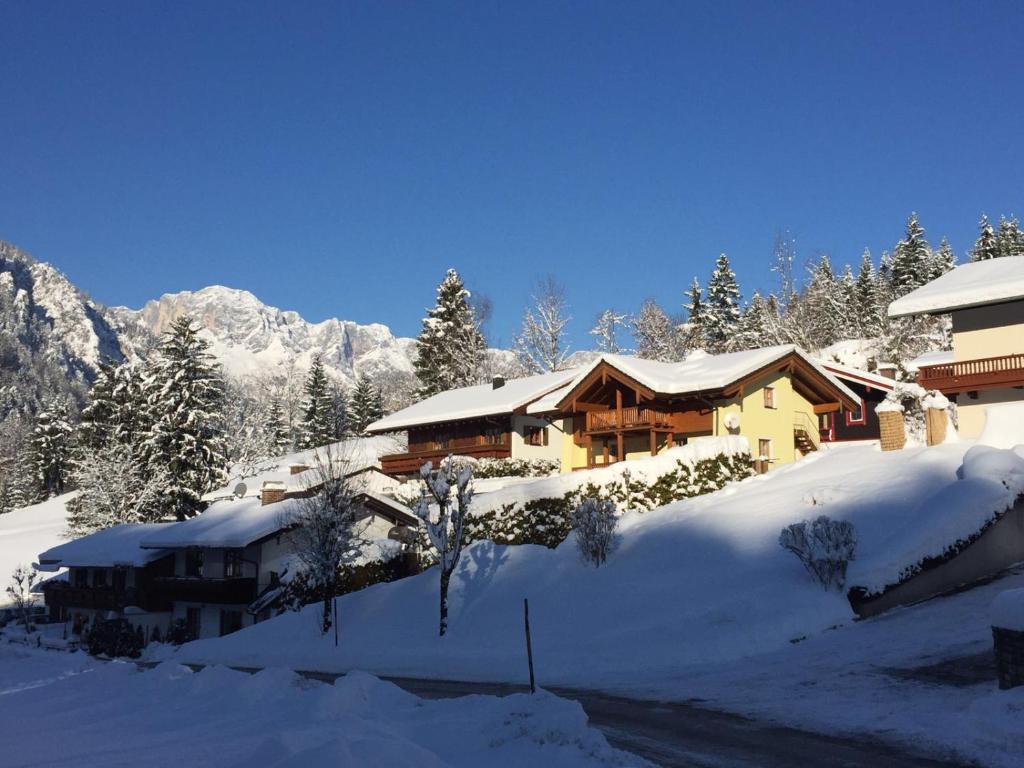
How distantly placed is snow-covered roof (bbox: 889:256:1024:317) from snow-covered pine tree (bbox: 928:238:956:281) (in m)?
49.6

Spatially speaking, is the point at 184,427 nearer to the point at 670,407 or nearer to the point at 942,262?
the point at 670,407

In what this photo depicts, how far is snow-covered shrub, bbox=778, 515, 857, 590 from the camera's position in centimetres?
1853

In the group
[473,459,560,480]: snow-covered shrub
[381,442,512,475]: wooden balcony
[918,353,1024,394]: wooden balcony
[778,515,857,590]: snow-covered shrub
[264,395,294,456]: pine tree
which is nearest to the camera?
[778,515,857,590]: snow-covered shrub

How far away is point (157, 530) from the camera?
4459cm

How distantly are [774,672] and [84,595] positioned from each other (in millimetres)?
42054

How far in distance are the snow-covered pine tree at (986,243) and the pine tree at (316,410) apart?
69.9 metres

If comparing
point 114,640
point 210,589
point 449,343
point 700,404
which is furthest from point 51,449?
point 700,404

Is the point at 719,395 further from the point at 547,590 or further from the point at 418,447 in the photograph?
the point at 418,447

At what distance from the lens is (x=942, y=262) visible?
284ft

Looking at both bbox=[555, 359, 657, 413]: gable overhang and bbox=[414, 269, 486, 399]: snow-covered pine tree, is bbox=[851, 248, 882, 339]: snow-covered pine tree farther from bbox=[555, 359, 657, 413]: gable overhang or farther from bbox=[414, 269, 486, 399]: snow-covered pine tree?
bbox=[555, 359, 657, 413]: gable overhang

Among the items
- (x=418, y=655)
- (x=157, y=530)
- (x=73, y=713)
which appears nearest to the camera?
(x=73, y=713)

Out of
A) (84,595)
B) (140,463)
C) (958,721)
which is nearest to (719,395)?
(958,721)

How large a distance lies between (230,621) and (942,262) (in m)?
78.8

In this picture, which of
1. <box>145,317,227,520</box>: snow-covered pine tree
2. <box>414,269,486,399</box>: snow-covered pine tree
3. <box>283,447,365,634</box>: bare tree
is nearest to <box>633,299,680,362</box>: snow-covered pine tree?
<box>414,269,486,399</box>: snow-covered pine tree
